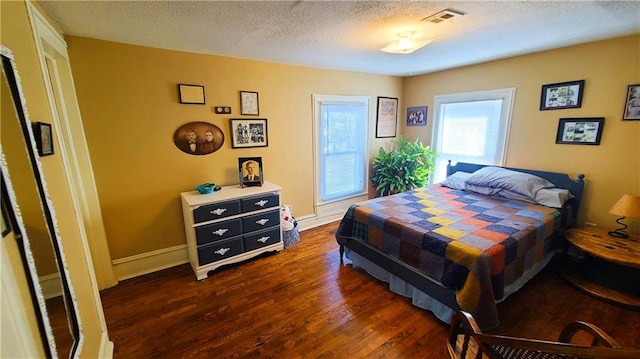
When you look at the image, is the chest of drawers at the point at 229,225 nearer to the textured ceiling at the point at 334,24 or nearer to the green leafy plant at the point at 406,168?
the textured ceiling at the point at 334,24

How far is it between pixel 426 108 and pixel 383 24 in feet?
8.04

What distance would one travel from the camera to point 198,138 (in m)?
2.75

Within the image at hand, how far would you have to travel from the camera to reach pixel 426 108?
4102 mm

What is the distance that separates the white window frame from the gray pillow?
1.60m

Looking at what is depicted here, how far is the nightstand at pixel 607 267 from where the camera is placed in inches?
81.1

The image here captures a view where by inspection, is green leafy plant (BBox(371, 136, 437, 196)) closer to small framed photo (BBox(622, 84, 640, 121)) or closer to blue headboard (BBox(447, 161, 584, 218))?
blue headboard (BBox(447, 161, 584, 218))

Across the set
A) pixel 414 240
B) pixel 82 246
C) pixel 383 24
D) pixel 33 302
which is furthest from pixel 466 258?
pixel 82 246

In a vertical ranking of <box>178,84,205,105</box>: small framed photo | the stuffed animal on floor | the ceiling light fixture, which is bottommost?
the stuffed animal on floor

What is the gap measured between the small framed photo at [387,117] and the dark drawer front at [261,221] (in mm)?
2312

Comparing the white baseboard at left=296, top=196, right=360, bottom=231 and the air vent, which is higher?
the air vent

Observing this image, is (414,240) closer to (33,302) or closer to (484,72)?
(33,302)

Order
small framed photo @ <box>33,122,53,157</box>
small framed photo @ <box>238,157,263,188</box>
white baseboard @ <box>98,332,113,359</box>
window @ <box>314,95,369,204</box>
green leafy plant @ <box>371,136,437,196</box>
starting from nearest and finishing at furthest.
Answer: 1. small framed photo @ <box>33,122,53,157</box>
2. white baseboard @ <box>98,332,113,359</box>
3. small framed photo @ <box>238,157,263,188</box>
4. window @ <box>314,95,369,204</box>
5. green leafy plant @ <box>371,136,437,196</box>

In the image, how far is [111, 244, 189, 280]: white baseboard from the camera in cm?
254

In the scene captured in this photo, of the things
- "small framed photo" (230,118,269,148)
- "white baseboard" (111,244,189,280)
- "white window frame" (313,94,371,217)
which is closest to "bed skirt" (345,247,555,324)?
"white window frame" (313,94,371,217)
